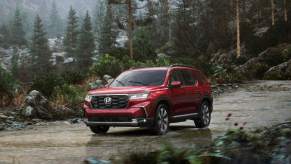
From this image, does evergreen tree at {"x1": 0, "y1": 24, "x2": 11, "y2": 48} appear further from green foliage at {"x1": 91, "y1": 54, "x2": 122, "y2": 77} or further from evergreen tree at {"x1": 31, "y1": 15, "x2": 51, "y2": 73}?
green foliage at {"x1": 91, "y1": 54, "x2": 122, "y2": 77}

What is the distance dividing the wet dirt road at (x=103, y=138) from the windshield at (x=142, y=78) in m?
1.26

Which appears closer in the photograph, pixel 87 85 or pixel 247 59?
pixel 87 85

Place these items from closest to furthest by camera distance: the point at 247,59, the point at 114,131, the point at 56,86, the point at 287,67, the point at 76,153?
the point at 76,153, the point at 114,131, the point at 56,86, the point at 287,67, the point at 247,59

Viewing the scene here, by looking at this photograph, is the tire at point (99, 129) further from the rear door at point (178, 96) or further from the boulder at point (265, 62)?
the boulder at point (265, 62)

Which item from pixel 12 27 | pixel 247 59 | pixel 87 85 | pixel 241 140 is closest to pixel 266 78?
pixel 247 59

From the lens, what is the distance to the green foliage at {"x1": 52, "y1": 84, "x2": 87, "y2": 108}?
25.2 metres

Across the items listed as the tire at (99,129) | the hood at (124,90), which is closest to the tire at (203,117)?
the hood at (124,90)

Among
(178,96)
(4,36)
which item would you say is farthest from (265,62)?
(4,36)

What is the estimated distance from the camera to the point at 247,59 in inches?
2287

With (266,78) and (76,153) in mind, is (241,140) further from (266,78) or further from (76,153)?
(266,78)

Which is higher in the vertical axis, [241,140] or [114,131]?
[241,140]

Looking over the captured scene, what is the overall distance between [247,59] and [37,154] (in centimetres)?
4679

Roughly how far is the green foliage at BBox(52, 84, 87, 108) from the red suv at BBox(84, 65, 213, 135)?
7945 mm

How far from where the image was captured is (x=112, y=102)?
52.6 feet
